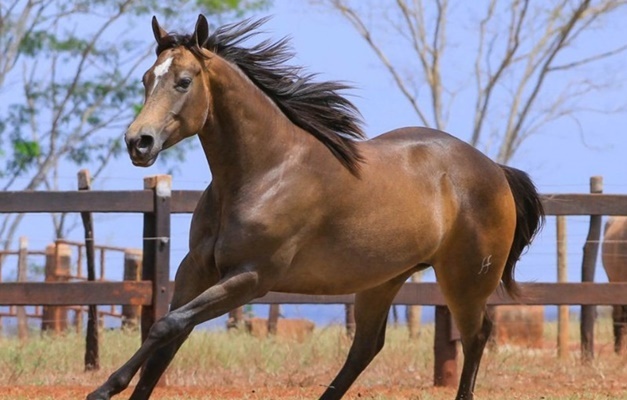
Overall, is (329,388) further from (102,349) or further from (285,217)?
(102,349)

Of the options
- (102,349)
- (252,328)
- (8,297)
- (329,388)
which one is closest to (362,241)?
(329,388)

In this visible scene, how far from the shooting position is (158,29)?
729cm

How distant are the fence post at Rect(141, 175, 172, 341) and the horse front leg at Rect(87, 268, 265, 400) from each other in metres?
3.00

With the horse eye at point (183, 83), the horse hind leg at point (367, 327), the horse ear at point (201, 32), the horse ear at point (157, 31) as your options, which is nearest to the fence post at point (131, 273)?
the horse hind leg at point (367, 327)

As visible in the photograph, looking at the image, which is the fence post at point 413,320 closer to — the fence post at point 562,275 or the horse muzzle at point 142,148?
the fence post at point 562,275

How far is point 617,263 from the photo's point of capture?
1312cm

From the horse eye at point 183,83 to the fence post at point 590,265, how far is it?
6123 millimetres

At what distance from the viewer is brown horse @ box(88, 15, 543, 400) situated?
7023 mm

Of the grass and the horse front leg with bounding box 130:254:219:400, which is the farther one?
the grass

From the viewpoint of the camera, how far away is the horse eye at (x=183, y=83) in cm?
698

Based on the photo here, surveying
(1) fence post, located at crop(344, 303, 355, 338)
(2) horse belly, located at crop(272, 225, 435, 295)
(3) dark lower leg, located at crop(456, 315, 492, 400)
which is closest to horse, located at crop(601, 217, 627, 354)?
(1) fence post, located at crop(344, 303, 355, 338)

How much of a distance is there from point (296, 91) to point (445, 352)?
3.64m

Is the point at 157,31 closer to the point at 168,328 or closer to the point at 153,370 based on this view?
the point at 168,328

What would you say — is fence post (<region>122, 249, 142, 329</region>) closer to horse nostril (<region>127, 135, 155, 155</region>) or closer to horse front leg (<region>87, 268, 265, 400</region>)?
horse front leg (<region>87, 268, 265, 400</region>)
